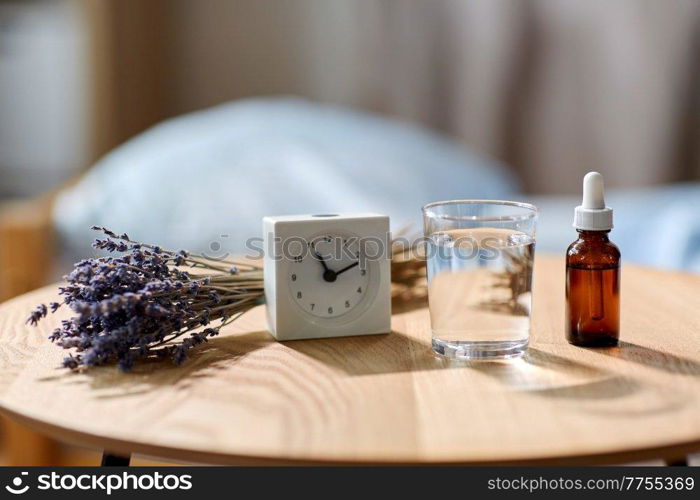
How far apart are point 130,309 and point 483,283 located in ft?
1.10

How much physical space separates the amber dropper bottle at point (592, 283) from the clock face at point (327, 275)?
222mm

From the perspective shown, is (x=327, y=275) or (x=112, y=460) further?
(x=327, y=275)

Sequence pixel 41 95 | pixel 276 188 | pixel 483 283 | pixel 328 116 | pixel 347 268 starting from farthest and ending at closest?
pixel 41 95 → pixel 328 116 → pixel 276 188 → pixel 347 268 → pixel 483 283

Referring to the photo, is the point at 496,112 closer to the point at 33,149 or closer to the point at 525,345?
the point at 33,149

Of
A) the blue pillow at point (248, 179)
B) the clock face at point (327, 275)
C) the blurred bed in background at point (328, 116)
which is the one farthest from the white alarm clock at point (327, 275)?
the blurred bed in background at point (328, 116)

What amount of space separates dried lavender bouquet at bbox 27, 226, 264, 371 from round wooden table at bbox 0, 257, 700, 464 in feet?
0.08

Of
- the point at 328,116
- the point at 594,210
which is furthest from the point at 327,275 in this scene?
the point at 328,116

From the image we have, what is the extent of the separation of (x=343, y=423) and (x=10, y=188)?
212 centimetres

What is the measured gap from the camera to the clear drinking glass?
81 cm

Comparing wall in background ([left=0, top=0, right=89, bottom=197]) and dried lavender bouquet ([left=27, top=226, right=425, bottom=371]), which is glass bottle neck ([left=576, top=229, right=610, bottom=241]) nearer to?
dried lavender bouquet ([left=27, top=226, right=425, bottom=371])

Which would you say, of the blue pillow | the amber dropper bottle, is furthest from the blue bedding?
the amber dropper bottle

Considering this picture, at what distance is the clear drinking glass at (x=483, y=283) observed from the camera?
0.81m

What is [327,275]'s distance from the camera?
0.90 meters

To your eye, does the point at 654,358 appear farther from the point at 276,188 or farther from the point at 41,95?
the point at 41,95
